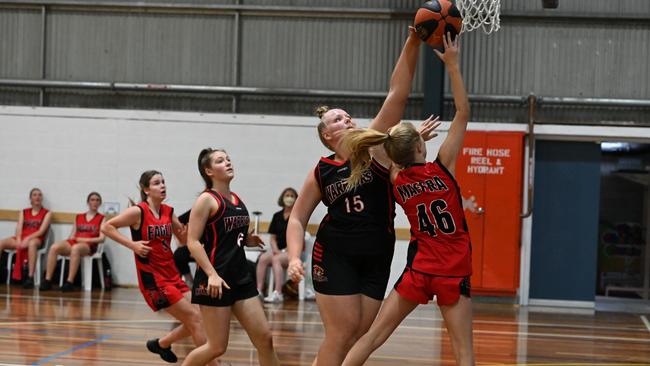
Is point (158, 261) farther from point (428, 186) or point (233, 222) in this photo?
point (428, 186)

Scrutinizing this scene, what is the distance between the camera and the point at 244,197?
12.7 meters

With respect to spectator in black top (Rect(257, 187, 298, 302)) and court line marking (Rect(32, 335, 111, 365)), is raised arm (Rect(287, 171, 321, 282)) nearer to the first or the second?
court line marking (Rect(32, 335, 111, 365))

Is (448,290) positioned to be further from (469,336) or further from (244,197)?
(244,197)

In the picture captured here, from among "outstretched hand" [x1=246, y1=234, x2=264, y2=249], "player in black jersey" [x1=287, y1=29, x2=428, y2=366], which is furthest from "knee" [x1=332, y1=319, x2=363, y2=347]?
"outstretched hand" [x1=246, y1=234, x2=264, y2=249]

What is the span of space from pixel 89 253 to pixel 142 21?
140 inches

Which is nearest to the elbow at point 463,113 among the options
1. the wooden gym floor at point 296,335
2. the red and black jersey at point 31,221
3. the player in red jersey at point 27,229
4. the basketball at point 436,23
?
the basketball at point 436,23

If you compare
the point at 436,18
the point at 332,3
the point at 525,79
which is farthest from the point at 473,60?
the point at 436,18

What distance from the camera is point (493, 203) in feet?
40.7

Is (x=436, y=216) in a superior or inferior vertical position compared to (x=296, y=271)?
superior

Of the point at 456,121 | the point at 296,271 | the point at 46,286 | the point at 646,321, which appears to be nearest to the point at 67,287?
the point at 46,286

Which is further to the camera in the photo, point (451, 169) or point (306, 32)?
point (306, 32)

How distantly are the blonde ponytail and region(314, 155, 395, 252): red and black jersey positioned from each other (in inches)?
2.1

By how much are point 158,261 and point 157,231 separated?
0.80 ft

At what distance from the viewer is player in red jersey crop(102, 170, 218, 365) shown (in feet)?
21.1
